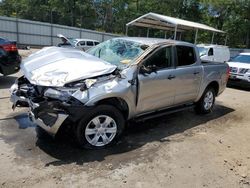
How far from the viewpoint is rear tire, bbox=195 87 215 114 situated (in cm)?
682

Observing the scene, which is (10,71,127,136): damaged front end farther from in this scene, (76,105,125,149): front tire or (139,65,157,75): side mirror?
(139,65,157,75): side mirror

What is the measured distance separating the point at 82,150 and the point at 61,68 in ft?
4.42

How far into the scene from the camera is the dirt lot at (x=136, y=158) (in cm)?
367

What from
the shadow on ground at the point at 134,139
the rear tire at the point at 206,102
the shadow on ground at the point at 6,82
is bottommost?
the shadow on ground at the point at 6,82

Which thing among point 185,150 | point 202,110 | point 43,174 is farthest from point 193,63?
point 43,174

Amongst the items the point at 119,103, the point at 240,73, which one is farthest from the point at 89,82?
the point at 240,73

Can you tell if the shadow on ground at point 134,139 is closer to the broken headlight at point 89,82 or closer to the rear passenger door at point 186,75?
the rear passenger door at point 186,75

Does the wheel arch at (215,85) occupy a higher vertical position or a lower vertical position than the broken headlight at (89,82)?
lower

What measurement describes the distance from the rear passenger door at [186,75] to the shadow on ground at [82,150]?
0.60 metres

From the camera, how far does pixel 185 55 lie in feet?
20.0

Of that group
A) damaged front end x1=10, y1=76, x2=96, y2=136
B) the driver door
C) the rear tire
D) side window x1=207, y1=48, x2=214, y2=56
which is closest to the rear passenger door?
the driver door

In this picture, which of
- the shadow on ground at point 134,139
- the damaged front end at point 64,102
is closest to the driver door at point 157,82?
the shadow on ground at point 134,139

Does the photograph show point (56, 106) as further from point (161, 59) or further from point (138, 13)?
point (138, 13)

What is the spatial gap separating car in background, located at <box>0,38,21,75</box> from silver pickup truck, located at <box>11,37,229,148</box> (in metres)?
3.22
